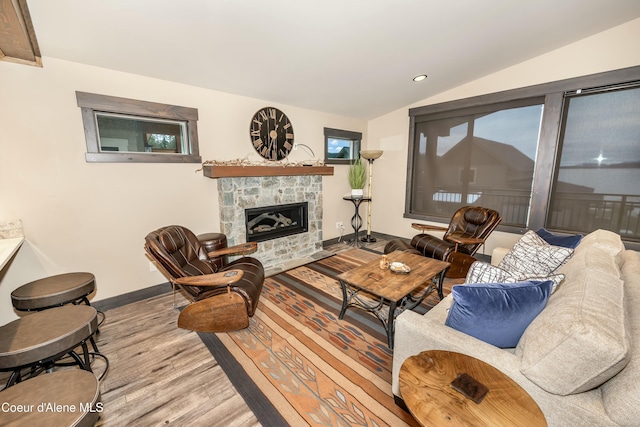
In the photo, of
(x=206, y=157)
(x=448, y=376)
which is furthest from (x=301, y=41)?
(x=448, y=376)

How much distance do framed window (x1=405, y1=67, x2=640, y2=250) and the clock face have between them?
2.38m

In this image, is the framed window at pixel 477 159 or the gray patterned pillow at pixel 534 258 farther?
the framed window at pixel 477 159

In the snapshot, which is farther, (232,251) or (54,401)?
(232,251)

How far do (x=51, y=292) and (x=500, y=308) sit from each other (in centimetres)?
296

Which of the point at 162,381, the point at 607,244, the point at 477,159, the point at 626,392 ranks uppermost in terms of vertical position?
the point at 477,159

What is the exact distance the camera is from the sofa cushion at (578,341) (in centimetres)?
95

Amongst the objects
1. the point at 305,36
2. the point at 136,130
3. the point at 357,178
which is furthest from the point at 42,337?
the point at 357,178

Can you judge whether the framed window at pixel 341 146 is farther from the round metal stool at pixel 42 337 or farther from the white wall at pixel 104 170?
the round metal stool at pixel 42 337

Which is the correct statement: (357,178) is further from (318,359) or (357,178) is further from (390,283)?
(318,359)

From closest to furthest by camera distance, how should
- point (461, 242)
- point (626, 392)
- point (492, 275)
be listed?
point (626, 392)
point (492, 275)
point (461, 242)

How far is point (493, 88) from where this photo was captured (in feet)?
12.5

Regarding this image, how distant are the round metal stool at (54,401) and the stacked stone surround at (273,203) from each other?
95.9 inches

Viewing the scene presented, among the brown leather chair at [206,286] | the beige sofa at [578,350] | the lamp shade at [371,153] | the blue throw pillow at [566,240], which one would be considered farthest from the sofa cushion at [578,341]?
the lamp shade at [371,153]

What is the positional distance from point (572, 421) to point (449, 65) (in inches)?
145
